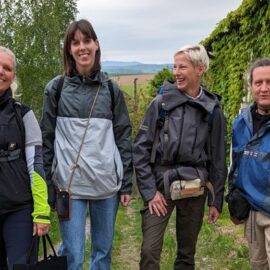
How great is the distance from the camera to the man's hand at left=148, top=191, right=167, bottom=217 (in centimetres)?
408

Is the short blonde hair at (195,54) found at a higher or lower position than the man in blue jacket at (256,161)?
higher

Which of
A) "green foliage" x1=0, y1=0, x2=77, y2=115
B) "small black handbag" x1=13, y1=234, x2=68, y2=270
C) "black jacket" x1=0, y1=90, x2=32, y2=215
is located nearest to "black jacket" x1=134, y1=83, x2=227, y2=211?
"small black handbag" x1=13, y1=234, x2=68, y2=270

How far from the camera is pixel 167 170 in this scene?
4078mm

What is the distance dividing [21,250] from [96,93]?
1.29m

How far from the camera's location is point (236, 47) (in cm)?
908

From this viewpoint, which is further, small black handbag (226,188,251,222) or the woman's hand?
small black handbag (226,188,251,222)

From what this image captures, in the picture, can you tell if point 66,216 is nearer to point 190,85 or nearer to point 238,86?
point 190,85

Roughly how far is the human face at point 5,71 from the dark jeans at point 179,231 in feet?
4.92

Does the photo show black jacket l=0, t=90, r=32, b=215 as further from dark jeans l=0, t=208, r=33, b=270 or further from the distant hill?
the distant hill

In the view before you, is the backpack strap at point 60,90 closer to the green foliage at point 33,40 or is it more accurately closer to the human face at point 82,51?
the human face at point 82,51

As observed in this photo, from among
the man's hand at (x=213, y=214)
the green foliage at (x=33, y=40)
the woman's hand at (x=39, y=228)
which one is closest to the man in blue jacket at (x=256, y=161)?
the man's hand at (x=213, y=214)

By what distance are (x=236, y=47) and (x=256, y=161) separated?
567 centimetres

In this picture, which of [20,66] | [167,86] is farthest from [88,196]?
[20,66]

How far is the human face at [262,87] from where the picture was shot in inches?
149
